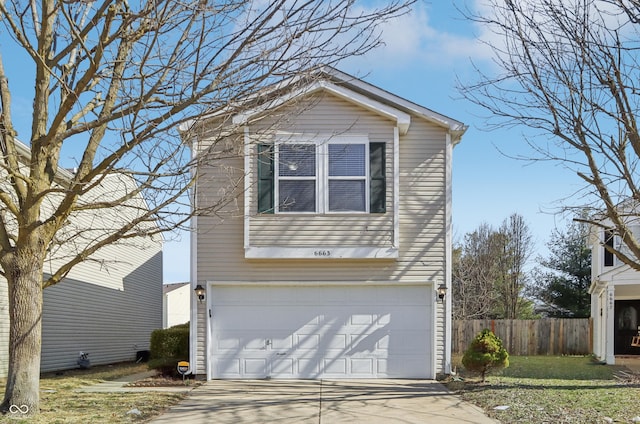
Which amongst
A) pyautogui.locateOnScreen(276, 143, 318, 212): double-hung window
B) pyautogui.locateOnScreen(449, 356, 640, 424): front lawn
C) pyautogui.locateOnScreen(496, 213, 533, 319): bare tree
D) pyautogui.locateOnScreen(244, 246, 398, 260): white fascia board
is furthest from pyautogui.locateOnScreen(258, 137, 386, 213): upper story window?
pyautogui.locateOnScreen(496, 213, 533, 319): bare tree

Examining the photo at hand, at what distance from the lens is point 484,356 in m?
12.9

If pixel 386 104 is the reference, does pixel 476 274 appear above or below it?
below

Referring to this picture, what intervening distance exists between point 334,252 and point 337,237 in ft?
1.01

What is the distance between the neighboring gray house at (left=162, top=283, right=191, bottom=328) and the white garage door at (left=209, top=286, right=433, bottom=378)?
54.3 ft

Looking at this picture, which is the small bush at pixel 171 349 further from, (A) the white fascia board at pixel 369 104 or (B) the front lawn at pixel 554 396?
(A) the white fascia board at pixel 369 104

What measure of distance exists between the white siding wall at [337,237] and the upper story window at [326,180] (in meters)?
0.25

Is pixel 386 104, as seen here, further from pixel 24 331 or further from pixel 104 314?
pixel 104 314

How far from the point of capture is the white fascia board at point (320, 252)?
1341 cm

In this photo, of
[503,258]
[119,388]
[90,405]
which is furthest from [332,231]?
[503,258]

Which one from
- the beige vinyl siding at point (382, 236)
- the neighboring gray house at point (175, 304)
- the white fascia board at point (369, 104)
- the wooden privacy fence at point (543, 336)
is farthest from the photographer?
the neighboring gray house at point (175, 304)

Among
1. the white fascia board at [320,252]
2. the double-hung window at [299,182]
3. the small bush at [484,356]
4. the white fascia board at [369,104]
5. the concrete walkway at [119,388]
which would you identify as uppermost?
the white fascia board at [369,104]

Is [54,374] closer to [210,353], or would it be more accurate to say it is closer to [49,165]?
[210,353]

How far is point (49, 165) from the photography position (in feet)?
31.8

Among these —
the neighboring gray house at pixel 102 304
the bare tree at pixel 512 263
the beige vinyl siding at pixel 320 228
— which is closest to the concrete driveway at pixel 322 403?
the beige vinyl siding at pixel 320 228
